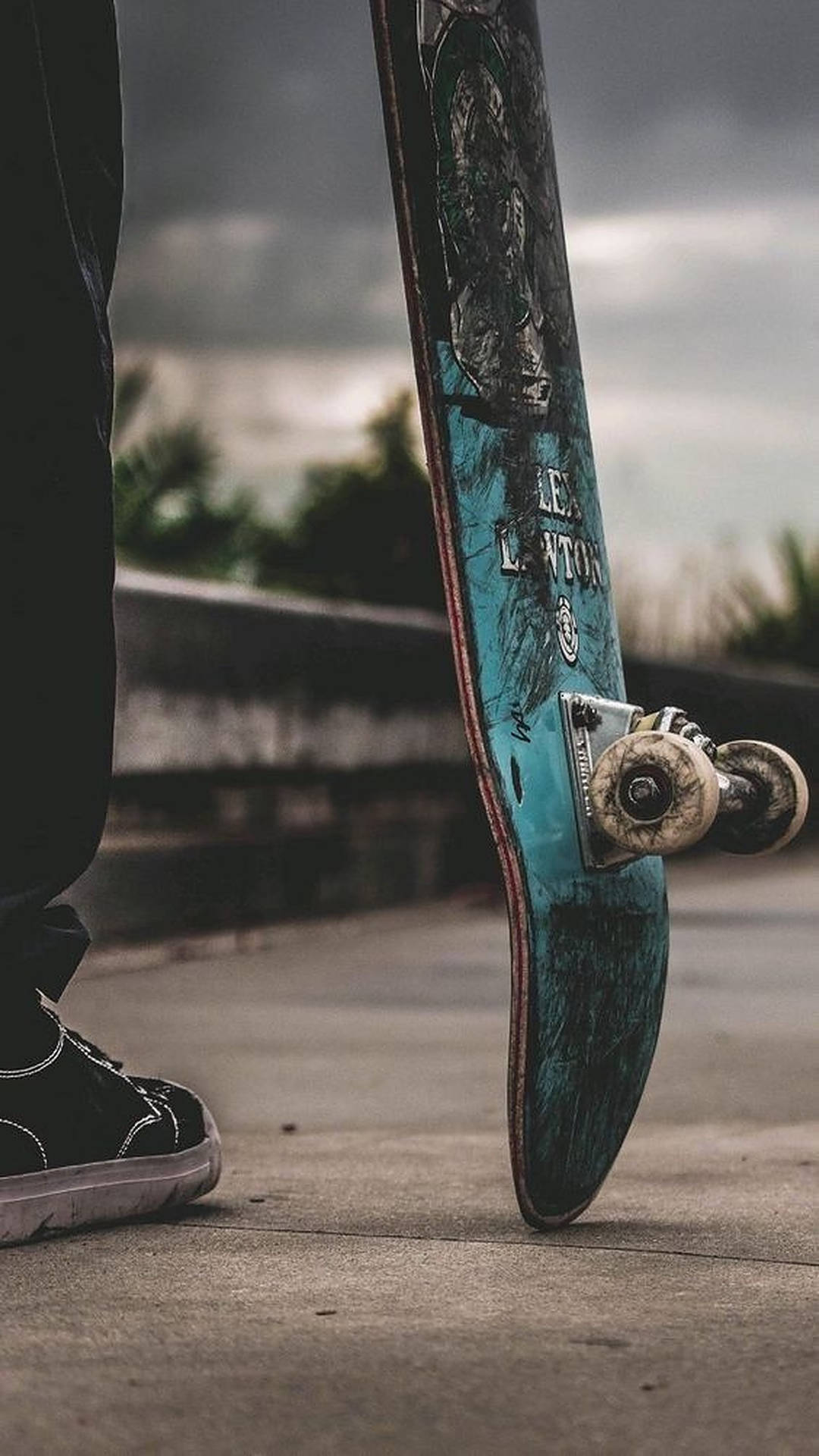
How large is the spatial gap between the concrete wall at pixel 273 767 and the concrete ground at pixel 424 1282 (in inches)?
43.4

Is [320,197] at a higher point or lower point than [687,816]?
higher

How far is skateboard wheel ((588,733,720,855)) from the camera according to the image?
4.90 feet

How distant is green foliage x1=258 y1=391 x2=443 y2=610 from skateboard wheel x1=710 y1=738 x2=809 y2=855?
8240 mm

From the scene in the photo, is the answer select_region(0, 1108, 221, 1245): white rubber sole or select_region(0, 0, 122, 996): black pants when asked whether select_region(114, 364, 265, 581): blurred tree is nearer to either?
select_region(0, 0, 122, 996): black pants

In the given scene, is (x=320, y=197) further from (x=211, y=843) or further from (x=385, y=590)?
(x=211, y=843)

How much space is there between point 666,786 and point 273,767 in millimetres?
3084

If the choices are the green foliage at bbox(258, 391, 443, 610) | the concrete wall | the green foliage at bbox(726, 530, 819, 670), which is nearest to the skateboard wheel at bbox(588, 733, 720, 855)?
the concrete wall

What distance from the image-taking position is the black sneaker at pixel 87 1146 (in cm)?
155

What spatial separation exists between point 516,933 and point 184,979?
2.25m

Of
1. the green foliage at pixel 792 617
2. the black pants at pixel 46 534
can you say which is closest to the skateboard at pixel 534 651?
the black pants at pixel 46 534

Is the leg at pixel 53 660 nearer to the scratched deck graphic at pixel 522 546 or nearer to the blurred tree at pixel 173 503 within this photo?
the scratched deck graphic at pixel 522 546

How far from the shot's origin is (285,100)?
349 inches

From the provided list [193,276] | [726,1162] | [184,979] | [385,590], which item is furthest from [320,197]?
[726,1162]

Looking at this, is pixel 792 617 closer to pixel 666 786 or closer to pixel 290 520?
pixel 290 520
